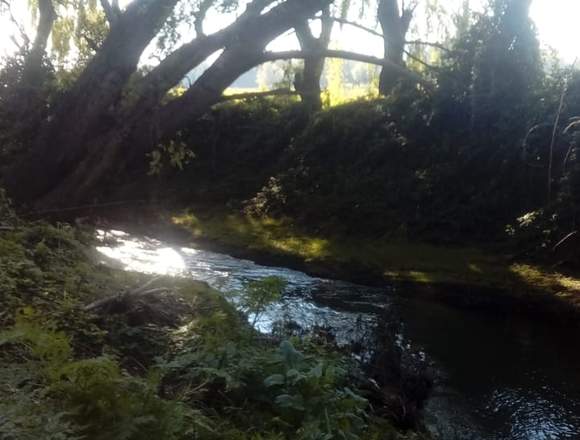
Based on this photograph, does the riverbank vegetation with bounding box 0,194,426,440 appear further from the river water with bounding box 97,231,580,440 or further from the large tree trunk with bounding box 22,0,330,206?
the large tree trunk with bounding box 22,0,330,206

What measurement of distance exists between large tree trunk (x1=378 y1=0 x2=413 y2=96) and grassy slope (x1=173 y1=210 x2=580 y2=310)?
7.78 meters

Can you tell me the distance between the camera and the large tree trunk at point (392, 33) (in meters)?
22.1

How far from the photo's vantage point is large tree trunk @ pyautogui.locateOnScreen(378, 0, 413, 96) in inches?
869

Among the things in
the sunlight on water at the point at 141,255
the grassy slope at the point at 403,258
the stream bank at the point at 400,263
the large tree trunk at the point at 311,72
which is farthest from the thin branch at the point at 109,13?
the large tree trunk at the point at 311,72

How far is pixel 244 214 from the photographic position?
1788cm

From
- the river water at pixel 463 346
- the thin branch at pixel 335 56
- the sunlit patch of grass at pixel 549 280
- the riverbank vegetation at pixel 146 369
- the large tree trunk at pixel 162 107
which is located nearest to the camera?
the riverbank vegetation at pixel 146 369

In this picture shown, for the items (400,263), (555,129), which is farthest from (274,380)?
(555,129)

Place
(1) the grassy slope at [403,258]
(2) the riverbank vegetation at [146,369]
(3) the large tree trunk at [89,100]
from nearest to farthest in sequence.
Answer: (2) the riverbank vegetation at [146,369]
(3) the large tree trunk at [89,100]
(1) the grassy slope at [403,258]

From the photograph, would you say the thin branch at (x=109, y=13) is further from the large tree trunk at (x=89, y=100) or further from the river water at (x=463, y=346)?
the river water at (x=463, y=346)

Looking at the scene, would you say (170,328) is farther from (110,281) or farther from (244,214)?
(244,214)

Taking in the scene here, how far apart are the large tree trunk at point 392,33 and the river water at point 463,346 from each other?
1124 centimetres

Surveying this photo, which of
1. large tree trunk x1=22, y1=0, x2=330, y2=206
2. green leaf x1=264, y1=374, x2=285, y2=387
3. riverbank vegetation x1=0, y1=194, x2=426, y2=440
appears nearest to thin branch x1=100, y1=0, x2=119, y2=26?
large tree trunk x1=22, y1=0, x2=330, y2=206

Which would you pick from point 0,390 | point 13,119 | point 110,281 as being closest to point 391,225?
point 13,119

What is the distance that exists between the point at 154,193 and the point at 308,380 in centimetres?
1708
